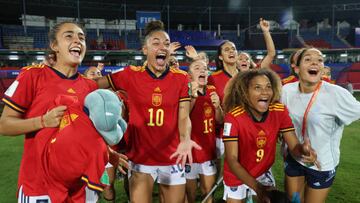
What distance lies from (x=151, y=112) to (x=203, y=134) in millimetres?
982

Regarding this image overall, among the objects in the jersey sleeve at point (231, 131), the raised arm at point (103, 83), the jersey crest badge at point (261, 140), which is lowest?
the jersey crest badge at point (261, 140)

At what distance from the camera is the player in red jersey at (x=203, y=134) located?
3.78 meters

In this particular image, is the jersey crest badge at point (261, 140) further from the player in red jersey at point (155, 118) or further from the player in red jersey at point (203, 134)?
the player in red jersey at point (203, 134)

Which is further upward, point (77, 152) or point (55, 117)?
point (55, 117)

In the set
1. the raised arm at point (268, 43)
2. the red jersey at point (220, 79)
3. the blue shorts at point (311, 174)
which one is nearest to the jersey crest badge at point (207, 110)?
the red jersey at point (220, 79)

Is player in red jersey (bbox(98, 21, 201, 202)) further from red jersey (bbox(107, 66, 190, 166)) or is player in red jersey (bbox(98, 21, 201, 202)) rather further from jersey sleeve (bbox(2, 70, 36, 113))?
jersey sleeve (bbox(2, 70, 36, 113))

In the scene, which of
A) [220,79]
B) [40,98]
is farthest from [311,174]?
[40,98]

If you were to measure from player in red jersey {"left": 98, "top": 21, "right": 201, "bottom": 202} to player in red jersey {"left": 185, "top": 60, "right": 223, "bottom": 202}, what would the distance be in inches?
23.7

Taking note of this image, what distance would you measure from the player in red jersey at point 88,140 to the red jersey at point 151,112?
3.89 feet

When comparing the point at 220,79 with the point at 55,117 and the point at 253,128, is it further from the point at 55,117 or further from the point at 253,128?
the point at 55,117

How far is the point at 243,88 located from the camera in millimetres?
2805

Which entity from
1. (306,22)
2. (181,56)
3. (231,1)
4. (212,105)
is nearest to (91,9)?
(181,56)

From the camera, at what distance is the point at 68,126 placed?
1845 mm

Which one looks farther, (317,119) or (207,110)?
(207,110)
